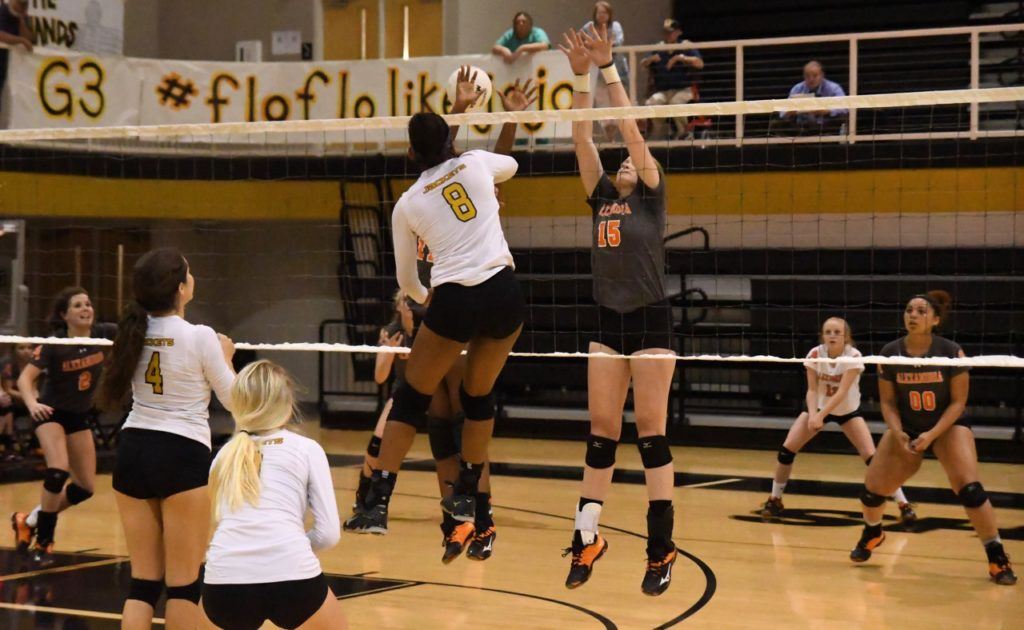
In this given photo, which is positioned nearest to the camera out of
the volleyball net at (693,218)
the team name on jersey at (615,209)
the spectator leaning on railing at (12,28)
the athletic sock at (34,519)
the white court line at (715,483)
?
the team name on jersey at (615,209)

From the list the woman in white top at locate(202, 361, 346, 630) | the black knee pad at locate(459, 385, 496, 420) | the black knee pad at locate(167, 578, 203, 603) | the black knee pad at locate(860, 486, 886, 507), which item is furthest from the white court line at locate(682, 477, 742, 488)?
the woman in white top at locate(202, 361, 346, 630)

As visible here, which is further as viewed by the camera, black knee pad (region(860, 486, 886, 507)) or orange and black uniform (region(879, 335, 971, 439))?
black knee pad (region(860, 486, 886, 507))

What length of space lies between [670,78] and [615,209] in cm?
939

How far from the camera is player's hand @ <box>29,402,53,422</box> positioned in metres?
8.00

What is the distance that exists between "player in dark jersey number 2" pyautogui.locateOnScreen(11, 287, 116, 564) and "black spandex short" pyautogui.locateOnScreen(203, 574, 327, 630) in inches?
167

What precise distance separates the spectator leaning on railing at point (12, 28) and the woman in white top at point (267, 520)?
10.7m

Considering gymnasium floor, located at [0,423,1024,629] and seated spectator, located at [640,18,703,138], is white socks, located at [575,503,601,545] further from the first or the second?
seated spectator, located at [640,18,703,138]

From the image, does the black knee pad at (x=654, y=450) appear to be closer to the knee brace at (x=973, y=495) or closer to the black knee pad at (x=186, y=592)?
the black knee pad at (x=186, y=592)

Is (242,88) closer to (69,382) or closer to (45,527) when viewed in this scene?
(69,382)

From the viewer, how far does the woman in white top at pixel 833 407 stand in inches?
366

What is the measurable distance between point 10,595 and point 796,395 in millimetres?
9306

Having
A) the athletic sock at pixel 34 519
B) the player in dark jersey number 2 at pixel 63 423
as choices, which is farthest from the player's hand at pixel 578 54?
the athletic sock at pixel 34 519

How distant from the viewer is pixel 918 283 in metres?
13.2

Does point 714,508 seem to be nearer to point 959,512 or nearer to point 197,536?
point 959,512
